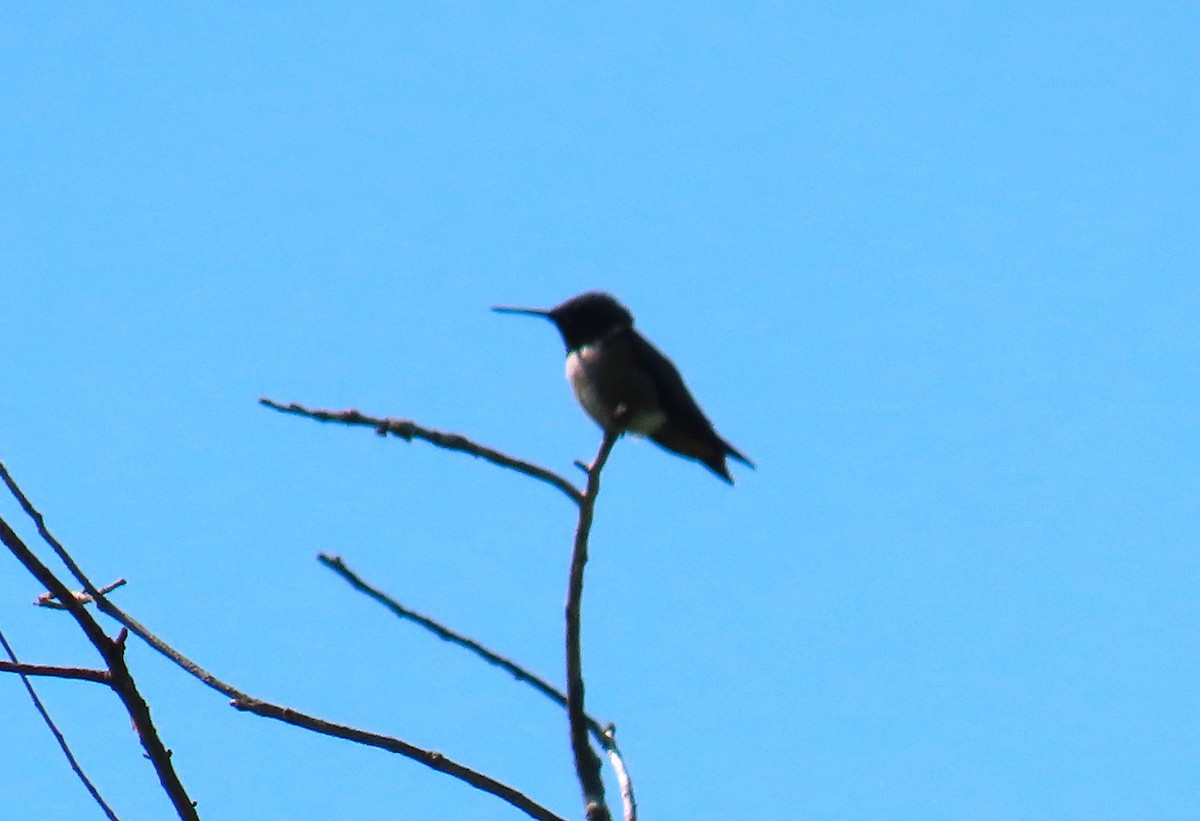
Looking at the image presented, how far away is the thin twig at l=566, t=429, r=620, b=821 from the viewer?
96.4 inches

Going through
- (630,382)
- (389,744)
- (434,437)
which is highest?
(630,382)

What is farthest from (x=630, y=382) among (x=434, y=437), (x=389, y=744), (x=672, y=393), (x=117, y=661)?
(x=117, y=661)

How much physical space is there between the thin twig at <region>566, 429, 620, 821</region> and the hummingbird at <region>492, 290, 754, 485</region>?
4.16m

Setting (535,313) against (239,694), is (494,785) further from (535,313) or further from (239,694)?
(535,313)

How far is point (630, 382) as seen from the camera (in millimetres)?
7184

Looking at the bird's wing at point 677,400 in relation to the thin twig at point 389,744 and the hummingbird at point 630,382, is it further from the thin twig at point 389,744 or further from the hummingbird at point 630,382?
the thin twig at point 389,744

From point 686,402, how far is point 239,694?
523cm

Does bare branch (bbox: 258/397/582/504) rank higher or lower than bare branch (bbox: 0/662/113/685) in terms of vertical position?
higher

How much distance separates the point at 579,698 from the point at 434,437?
62 centimetres

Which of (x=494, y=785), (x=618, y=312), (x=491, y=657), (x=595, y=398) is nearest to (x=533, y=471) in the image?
(x=491, y=657)

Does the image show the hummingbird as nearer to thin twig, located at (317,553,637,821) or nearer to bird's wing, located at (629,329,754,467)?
bird's wing, located at (629,329,754,467)

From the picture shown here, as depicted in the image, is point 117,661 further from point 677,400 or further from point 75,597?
point 677,400

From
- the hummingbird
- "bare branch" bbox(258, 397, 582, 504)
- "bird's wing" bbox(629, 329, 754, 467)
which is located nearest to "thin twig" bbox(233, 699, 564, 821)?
"bare branch" bbox(258, 397, 582, 504)

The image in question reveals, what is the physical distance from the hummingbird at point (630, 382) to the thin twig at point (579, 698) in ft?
13.7
